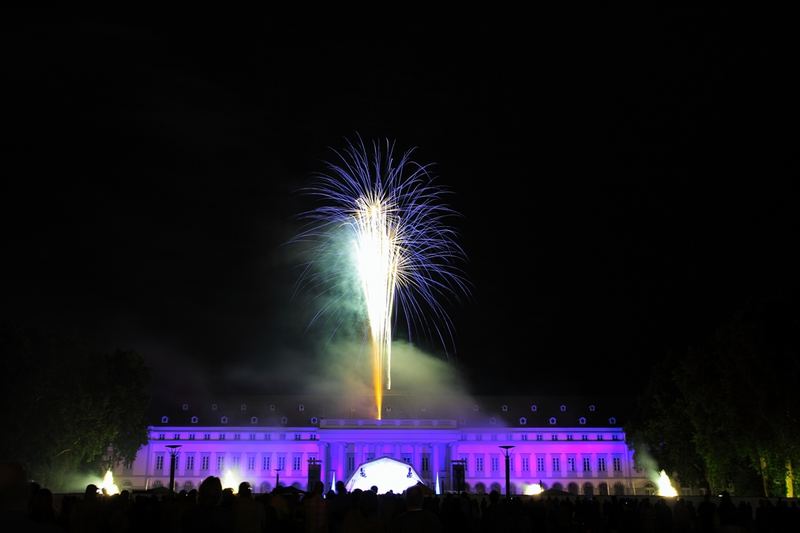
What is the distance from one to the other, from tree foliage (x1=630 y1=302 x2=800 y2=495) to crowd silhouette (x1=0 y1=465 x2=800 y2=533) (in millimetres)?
23054

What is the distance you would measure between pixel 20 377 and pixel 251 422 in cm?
5913

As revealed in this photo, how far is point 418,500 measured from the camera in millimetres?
9531

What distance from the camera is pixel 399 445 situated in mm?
105375

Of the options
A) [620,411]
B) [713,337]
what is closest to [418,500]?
[713,337]

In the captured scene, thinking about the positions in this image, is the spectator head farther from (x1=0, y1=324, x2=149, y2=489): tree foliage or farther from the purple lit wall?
the purple lit wall

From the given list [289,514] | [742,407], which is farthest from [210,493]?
[742,407]

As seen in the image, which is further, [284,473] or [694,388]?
[284,473]

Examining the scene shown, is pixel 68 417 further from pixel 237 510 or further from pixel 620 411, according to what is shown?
pixel 620 411

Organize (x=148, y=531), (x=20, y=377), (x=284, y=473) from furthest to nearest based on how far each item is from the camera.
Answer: (x=284, y=473) < (x=20, y=377) < (x=148, y=531)

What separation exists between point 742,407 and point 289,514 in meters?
43.0

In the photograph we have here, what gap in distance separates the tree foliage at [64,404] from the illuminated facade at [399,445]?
30.6 meters

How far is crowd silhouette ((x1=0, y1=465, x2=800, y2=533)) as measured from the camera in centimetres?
879

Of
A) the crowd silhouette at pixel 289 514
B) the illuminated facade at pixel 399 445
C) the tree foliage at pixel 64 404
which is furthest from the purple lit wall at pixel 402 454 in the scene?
the crowd silhouette at pixel 289 514

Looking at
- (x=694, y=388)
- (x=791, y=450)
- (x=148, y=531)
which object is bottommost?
(x=148, y=531)
